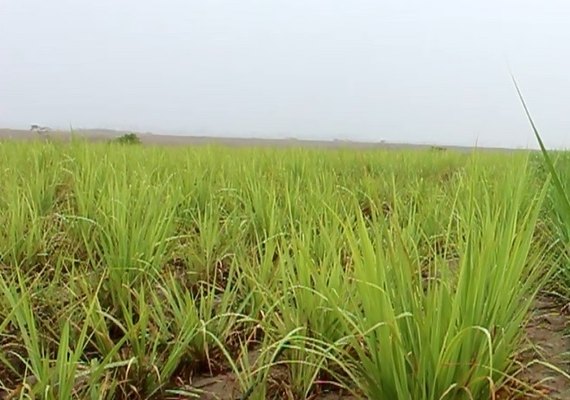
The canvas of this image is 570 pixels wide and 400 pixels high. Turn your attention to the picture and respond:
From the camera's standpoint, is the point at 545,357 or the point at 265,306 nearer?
the point at 545,357

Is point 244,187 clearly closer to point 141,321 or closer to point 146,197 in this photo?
point 146,197

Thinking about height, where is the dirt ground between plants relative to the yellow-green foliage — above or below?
below

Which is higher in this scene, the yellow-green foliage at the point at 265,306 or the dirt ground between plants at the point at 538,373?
the yellow-green foliage at the point at 265,306

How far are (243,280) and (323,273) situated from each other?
37 centimetres

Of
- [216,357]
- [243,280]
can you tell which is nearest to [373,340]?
[216,357]

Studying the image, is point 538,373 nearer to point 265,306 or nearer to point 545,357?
point 545,357

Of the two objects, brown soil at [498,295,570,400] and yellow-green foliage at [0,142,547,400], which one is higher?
yellow-green foliage at [0,142,547,400]

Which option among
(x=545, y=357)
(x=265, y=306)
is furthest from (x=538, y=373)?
(x=265, y=306)

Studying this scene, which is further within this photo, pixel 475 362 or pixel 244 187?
pixel 244 187

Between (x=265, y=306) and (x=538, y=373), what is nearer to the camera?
(x=538, y=373)

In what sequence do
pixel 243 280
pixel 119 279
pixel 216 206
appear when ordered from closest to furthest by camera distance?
pixel 119 279, pixel 243 280, pixel 216 206

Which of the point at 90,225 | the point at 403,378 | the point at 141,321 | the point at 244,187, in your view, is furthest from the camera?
the point at 244,187

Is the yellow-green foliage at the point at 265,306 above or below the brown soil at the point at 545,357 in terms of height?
above

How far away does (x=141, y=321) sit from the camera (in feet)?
2.89
